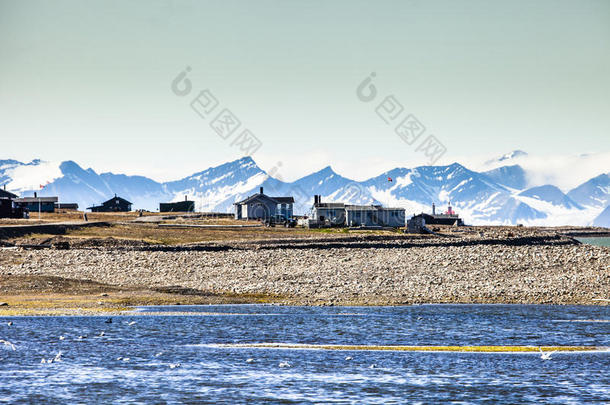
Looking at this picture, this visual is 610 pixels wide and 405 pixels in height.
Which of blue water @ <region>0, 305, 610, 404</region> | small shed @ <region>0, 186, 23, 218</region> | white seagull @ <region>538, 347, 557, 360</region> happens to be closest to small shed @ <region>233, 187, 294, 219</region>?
small shed @ <region>0, 186, 23, 218</region>

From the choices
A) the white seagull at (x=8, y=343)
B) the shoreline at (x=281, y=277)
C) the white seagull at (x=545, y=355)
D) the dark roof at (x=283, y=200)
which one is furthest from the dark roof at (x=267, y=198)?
the white seagull at (x=545, y=355)

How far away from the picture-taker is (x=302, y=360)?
3173 cm

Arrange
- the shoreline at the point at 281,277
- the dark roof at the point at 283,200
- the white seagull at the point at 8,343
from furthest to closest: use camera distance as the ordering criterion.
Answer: the dark roof at the point at 283,200
the shoreline at the point at 281,277
the white seagull at the point at 8,343

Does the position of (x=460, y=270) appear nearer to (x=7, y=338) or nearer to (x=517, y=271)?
(x=517, y=271)

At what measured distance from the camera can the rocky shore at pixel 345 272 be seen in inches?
2122

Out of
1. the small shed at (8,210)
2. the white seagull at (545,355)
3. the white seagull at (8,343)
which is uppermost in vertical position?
the small shed at (8,210)

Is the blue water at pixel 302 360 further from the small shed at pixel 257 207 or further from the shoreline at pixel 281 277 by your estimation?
the small shed at pixel 257 207

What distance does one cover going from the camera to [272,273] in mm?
63062

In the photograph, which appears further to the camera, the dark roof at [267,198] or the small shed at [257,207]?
the small shed at [257,207]

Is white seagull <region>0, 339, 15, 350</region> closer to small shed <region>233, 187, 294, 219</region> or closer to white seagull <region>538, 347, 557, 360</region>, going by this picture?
white seagull <region>538, 347, 557, 360</region>

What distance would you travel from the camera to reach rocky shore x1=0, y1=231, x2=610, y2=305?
53906 millimetres

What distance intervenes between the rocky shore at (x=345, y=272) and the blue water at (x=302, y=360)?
7588mm

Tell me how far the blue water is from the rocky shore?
7588 millimetres

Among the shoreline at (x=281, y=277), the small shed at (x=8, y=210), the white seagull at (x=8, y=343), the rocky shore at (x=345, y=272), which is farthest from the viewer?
the small shed at (x=8, y=210)
